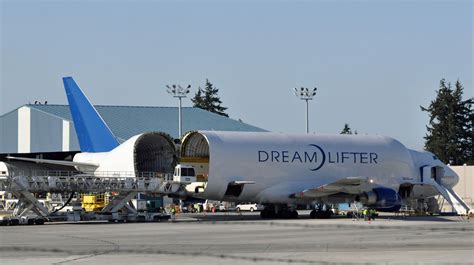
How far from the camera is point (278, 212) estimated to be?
2249 inches

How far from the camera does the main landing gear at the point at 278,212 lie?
56838 millimetres

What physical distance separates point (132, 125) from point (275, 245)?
60.7m

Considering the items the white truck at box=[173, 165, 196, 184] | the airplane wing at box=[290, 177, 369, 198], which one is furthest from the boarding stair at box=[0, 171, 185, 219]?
the airplane wing at box=[290, 177, 369, 198]

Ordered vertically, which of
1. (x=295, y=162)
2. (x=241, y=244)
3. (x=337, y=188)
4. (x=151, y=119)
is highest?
(x=151, y=119)

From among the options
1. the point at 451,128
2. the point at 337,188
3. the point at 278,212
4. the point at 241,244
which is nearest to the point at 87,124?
the point at 278,212

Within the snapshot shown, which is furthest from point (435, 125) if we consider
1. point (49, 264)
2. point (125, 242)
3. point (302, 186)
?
point (49, 264)

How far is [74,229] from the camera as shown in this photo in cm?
4278

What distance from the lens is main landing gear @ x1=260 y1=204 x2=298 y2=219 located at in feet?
186

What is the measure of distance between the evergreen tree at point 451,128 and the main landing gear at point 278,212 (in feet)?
202

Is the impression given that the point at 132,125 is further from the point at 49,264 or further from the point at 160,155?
the point at 49,264

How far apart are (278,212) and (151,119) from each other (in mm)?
38875

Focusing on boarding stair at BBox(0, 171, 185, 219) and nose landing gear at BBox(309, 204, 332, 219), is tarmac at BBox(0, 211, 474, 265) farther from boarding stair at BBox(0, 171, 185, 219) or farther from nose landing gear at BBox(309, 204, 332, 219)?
nose landing gear at BBox(309, 204, 332, 219)

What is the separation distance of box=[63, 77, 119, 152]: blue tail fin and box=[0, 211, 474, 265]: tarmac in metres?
15.4

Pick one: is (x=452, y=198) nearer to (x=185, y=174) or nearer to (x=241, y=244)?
(x=185, y=174)
